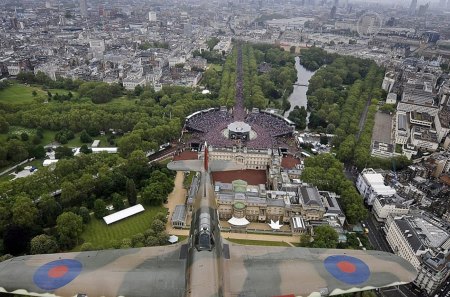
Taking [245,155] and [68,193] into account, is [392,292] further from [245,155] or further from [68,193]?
[68,193]

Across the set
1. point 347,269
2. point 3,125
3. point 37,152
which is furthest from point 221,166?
point 3,125

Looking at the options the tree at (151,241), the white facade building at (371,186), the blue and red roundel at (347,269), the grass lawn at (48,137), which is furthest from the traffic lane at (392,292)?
the grass lawn at (48,137)

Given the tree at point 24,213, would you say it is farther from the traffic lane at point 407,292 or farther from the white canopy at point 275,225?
the traffic lane at point 407,292

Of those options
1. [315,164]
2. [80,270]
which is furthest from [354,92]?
[80,270]

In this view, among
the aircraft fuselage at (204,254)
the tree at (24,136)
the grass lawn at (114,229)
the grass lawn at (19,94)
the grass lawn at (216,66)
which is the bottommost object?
the grass lawn at (114,229)

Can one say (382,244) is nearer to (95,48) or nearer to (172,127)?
(172,127)

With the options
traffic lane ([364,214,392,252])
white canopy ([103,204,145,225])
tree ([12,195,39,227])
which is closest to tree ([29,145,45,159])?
tree ([12,195,39,227])
